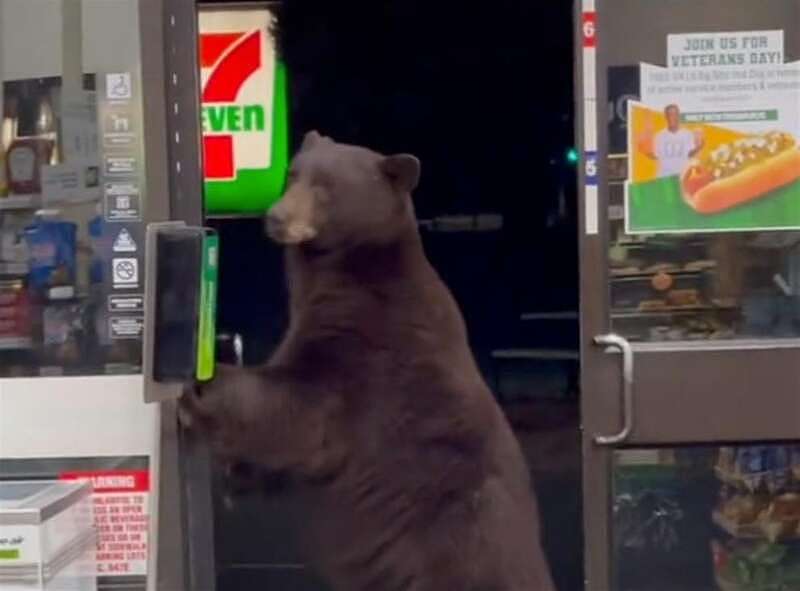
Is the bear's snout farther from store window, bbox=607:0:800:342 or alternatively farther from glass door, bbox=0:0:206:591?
store window, bbox=607:0:800:342

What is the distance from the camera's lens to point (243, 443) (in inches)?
154

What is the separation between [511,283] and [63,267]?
1442 millimetres

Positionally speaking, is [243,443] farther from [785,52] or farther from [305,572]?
[785,52]

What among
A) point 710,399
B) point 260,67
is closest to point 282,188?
point 260,67

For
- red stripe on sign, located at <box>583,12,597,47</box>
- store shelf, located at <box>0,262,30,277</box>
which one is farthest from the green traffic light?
store shelf, located at <box>0,262,30,277</box>

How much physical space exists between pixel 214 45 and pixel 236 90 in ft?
0.46

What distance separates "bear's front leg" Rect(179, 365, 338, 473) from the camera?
3.87 m

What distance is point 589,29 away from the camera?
4176 millimetres

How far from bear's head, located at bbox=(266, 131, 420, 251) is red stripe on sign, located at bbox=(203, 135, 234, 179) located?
1.12ft

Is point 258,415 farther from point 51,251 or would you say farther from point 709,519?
point 709,519

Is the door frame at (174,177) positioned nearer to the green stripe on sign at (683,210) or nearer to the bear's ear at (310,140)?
the bear's ear at (310,140)

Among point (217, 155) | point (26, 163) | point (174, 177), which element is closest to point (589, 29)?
point (217, 155)

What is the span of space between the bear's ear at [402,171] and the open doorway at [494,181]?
0.60 m

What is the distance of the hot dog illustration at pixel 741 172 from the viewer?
13.8 feet
